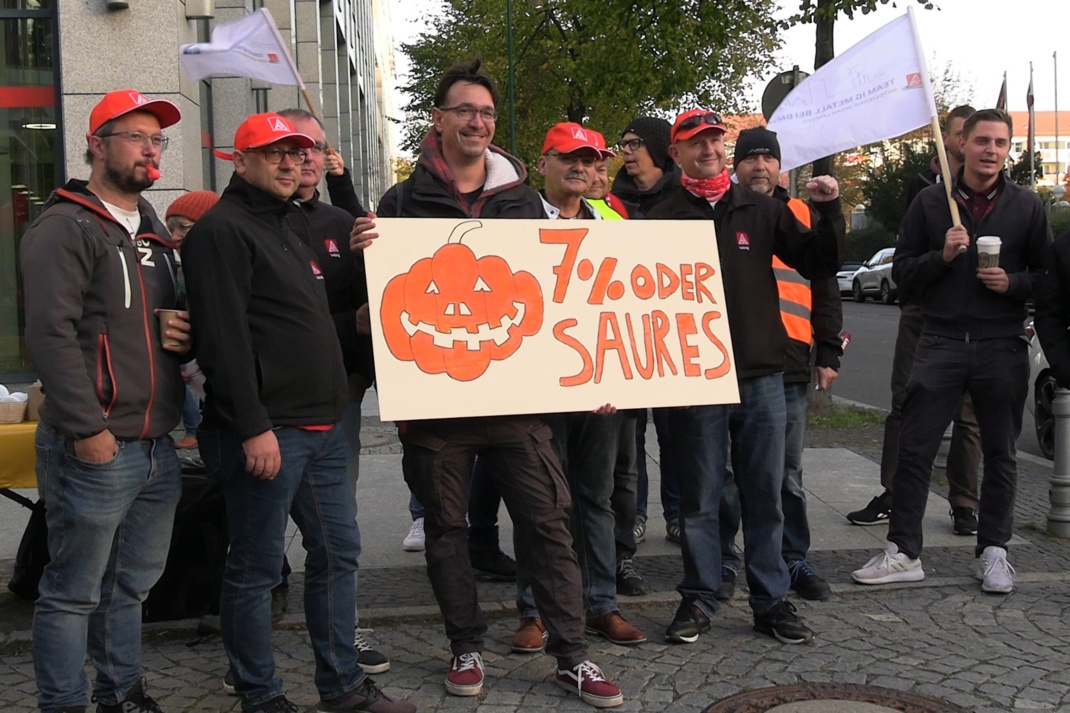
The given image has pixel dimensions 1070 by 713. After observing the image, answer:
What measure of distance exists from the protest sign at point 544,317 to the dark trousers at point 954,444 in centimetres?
225

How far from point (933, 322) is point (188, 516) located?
3573 millimetres

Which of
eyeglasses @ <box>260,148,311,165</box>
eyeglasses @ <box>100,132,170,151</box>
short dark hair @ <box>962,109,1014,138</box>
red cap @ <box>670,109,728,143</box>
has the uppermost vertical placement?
short dark hair @ <box>962,109,1014,138</box>

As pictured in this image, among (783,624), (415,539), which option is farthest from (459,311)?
(415,539)

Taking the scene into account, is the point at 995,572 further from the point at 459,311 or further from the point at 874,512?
the point at 459,311

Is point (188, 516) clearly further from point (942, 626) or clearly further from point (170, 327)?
point (942, 626)

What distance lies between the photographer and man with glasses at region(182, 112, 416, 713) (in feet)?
12.2

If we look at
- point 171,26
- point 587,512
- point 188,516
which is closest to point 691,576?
point 587,512

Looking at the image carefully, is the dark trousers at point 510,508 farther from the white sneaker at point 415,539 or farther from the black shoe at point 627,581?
the white sneaker at point 415,539

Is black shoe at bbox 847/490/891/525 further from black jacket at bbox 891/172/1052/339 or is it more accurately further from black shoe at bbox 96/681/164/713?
black shoe at bbox 96/681/164/713

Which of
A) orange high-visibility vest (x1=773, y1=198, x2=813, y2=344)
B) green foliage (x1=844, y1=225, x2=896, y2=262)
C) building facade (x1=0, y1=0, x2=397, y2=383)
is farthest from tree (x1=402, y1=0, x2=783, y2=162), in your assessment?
green foliage (x1=844, y1=225, x2=896, y2=262)

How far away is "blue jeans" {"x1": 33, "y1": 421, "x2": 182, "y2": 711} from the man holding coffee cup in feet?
10.9

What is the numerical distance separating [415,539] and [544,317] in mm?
2240

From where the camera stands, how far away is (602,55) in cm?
1562

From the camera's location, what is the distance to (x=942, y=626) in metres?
4.93
